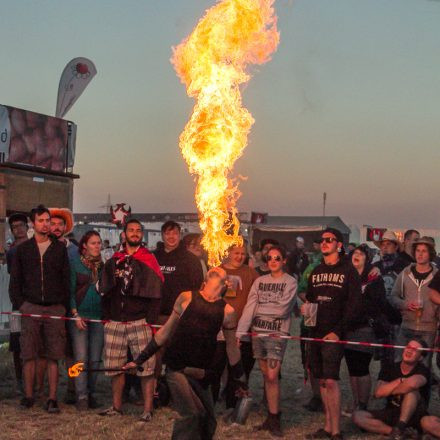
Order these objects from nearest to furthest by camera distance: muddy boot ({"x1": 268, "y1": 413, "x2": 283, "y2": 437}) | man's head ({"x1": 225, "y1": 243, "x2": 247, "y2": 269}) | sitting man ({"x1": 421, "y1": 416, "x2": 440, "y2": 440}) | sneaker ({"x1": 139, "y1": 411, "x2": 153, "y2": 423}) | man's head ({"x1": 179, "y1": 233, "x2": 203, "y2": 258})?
sitting man ({"x1": 421, "y1": 416, "x2": 440, "y2": 440})
muddy boot ({"x1": 268, "y1": 413, "x2": 283, "y2": 437})
sneaker ({"x1": 139, "y1": 411, "x2": 153, "y2": 423})
man's head ({"x1": 225, "y1": 243, "x2": 247, "y2": 269})
man's head ({"x1": 179, "y1": 233, "x2": 203, "y2": 258})

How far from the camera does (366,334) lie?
838 centimetres

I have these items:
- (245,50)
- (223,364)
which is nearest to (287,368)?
(223,364)

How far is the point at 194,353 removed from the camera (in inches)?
243

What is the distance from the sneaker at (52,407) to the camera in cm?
832

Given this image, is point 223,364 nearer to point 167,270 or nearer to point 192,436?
point 167,270

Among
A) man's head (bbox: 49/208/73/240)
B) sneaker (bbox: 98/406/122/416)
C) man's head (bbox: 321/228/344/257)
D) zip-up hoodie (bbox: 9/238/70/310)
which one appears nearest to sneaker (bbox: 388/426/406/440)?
man's head (bbox: 321/228/344/257)

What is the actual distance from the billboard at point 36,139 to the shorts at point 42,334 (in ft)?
31.1

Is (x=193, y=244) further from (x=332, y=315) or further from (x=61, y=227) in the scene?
(x=332, y=315)

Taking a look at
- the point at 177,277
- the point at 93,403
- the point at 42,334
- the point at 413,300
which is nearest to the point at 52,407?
the point at 93,403

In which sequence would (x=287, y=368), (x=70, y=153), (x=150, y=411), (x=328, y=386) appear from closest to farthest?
(x=328, y=386) → (x=150, y=411) → (x=287, y=368) → (x=70, y=153)

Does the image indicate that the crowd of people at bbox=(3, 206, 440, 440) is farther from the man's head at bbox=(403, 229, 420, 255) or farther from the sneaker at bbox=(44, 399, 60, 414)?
the man's head at bbox=(403, 229, 420, 255)

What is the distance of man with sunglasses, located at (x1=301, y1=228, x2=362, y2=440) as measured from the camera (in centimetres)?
757

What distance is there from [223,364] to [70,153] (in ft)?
39.2

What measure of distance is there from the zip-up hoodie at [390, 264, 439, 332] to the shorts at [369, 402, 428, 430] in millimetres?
983
